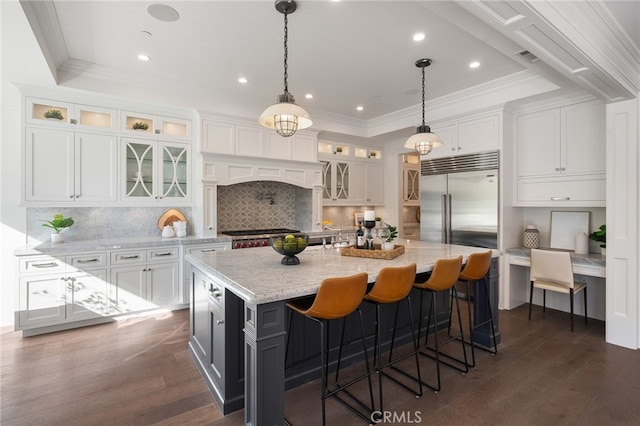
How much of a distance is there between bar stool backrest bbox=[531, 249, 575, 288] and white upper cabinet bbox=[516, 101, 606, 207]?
0.71m

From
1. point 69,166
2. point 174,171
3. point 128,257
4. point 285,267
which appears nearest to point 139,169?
point 174,171

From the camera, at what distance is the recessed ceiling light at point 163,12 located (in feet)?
8.44

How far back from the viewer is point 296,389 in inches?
95.3

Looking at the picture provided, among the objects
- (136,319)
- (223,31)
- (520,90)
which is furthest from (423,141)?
(136,319)

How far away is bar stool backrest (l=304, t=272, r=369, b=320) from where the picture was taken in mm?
1858

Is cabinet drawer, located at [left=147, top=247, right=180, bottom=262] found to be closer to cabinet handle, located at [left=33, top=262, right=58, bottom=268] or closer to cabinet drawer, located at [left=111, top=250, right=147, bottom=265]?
cabinet drawer, located at [left=111, top=250, right=147, bottom=265]

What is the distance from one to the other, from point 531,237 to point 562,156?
3.64ft

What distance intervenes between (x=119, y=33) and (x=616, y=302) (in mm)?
5583

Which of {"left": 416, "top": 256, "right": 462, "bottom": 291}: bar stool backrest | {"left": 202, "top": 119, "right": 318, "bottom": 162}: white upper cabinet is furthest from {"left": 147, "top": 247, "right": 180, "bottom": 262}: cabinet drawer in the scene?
{"left": 416, "top": 256, "right": 462, "bottom": 291}: bar stool backrest

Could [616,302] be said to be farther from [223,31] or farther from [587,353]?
[223,31]

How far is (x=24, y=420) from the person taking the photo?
208 centimetres

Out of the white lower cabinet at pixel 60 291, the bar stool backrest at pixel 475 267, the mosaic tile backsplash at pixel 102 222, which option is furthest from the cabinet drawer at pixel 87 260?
A: the bar stool backrest at pixel 475 267

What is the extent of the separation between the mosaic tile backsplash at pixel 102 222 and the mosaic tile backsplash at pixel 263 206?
62cm

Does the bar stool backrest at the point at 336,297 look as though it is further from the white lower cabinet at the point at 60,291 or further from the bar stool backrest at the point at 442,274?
the white lower cabinet at the point at 60,291
